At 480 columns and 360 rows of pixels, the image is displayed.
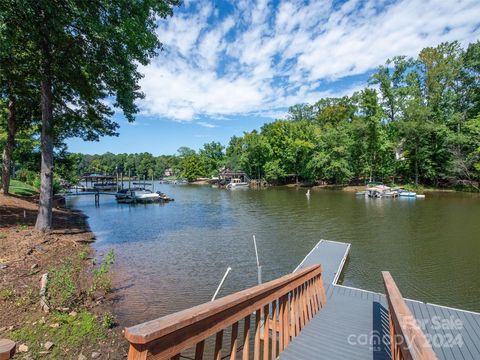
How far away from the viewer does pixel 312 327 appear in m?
4.11

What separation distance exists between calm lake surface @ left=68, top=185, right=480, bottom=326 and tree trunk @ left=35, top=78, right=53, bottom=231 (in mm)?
2312

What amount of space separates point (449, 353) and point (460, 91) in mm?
42172

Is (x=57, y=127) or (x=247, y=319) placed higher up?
(x=57, y=127)

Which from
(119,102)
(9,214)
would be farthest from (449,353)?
(9,214)

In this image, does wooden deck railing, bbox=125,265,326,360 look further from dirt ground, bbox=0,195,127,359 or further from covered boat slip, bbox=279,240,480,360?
dirt ground, bbox=0,195,127,359

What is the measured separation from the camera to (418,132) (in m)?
33.6

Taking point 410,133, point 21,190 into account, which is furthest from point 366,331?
point 410,133

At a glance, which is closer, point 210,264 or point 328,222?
point 210,264

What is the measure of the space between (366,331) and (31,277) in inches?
278

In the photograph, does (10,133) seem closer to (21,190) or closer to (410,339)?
(21,190)

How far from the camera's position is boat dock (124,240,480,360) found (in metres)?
1.39

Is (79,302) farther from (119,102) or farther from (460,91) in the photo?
(460,91)

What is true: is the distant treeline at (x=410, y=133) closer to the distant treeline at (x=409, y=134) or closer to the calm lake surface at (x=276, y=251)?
the distant treeline at (x=409, y=134)

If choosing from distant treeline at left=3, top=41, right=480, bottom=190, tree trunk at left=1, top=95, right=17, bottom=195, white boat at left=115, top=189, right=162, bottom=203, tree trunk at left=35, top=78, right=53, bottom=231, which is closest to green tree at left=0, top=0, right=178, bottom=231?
tree trunk at left=35, top=78, right=53, bottom=231
